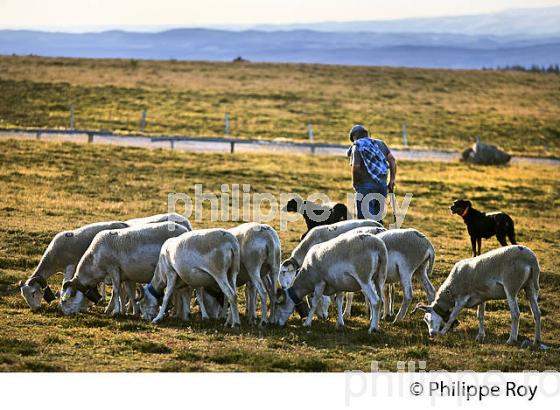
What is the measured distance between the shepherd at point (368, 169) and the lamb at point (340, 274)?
2495 millimetres

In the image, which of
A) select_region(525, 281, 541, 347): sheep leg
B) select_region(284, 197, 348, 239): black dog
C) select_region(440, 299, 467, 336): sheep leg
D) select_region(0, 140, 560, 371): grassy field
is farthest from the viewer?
select_region(284, 197, 348, 239): black dog

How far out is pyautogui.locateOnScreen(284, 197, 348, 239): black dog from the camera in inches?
776

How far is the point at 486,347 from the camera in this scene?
13.9m

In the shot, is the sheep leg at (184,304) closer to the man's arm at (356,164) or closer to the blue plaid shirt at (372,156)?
the man's arm at (356,164)

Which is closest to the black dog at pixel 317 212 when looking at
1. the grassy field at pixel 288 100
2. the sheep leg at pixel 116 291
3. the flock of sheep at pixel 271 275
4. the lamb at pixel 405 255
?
the flock of sheep at pixel 271 275

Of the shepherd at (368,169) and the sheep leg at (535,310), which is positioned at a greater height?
the shepherd at (368,169)

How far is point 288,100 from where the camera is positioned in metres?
73.6

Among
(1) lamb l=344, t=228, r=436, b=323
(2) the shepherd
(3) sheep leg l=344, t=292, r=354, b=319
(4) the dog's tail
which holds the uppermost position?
(2) the shepherd

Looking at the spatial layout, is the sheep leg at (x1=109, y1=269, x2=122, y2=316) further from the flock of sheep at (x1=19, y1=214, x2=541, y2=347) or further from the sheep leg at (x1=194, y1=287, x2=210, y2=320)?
the sheep leg at (x1=194, y1=287, x2=210, y2=320)

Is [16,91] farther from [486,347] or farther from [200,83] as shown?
[486,347]

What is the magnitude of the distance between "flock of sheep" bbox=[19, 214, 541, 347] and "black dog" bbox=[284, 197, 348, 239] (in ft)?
9.68

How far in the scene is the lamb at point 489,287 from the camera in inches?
560

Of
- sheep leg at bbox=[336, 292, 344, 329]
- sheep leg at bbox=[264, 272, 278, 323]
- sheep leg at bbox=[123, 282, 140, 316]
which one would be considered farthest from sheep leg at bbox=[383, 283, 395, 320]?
sheep leg at bbox=[123, 282, 140, 316]

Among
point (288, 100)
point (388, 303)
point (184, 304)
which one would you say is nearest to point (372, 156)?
point (388, 303)
